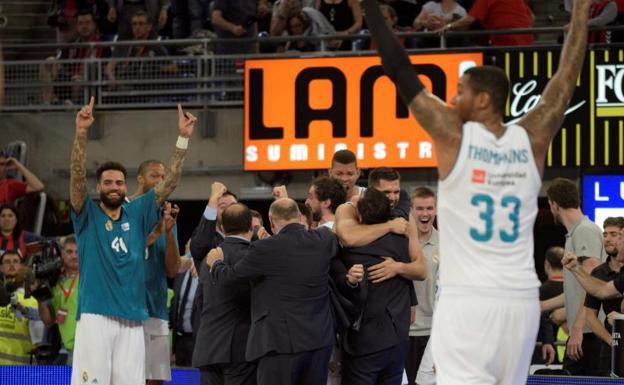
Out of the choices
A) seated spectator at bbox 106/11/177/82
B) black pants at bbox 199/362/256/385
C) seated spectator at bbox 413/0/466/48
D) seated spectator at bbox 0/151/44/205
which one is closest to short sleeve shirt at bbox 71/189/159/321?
black pants at bbox 199/362/256/385

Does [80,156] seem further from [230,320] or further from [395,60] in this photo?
[395,60]

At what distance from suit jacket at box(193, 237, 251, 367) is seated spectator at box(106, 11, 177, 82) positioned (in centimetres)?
797

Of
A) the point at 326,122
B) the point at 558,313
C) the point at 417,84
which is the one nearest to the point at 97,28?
the point at 326,122

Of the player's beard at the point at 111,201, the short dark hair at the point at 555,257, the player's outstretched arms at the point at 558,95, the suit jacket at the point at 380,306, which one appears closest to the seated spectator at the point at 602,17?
the short dark hair at the point at 555,257

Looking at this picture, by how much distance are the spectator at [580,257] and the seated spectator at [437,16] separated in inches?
238

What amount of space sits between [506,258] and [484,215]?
0.22 m

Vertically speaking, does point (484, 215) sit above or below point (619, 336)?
above

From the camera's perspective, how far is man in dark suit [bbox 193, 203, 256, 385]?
32.2 feet

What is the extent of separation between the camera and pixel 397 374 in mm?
9570

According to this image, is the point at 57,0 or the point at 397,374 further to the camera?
the point at 57,0

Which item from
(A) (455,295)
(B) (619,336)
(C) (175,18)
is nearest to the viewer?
(A) (455,295)

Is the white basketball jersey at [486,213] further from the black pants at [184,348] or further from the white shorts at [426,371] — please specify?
the black pants at [184,348]

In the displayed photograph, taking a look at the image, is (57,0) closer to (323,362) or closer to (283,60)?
(283,60)

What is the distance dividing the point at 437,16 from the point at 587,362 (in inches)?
260
